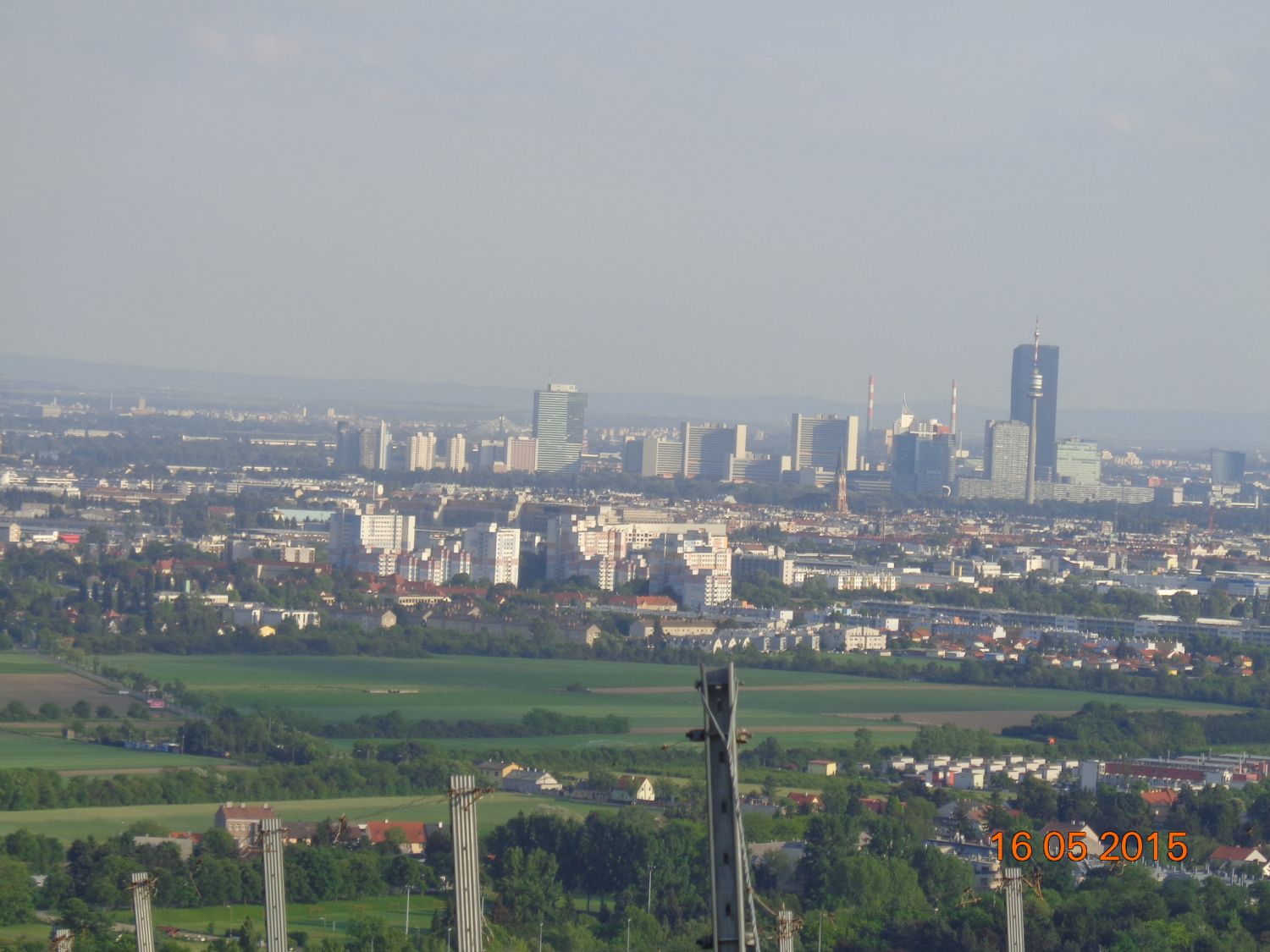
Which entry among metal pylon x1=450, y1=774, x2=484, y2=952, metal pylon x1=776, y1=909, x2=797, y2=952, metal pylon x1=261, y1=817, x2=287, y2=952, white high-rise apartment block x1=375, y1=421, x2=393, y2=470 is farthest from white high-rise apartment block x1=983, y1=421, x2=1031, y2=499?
metal pylon x1=450, y1=774, x2=484, y2=952

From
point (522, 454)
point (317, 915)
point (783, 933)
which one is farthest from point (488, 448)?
point (783, 933)

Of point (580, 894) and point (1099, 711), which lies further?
point (1099, 711)

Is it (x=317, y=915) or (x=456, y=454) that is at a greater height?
(x=456, y=454)

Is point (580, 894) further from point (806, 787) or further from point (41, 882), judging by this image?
point (806, 787)

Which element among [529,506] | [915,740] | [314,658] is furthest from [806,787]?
[529,506]

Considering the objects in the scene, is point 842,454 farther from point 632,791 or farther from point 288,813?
point 288,813

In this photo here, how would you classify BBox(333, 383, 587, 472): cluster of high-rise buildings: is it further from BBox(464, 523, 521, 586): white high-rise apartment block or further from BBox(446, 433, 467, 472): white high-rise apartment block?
BBox(464, 523, 521, 586): white high-rise apartment block
